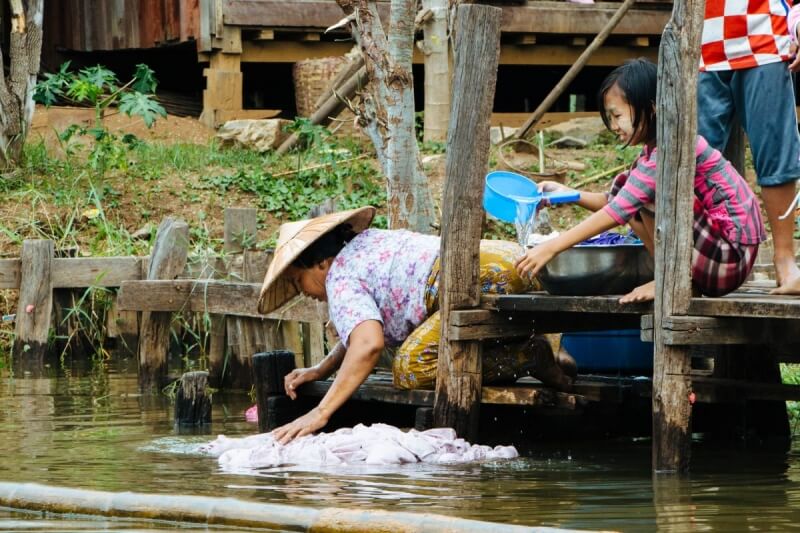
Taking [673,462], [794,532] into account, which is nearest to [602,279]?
[673,462]

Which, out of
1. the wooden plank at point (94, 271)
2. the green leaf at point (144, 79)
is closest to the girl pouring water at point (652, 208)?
the wooden plank at point (94, 271)

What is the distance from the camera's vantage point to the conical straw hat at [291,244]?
683 centimetres

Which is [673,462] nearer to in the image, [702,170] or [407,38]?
[702,170]

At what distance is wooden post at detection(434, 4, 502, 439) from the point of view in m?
6.74

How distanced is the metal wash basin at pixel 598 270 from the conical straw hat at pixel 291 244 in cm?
105

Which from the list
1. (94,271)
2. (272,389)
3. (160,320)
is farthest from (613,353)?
(94,271)

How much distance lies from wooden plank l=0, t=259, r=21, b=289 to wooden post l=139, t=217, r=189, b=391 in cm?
134

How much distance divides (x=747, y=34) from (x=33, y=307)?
20.5 ft

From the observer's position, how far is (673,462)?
20.7ft

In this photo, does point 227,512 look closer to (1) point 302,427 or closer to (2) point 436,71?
(1) point 302,427

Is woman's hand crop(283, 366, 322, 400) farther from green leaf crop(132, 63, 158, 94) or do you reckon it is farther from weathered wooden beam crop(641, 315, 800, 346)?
green leaf crop(132, 63, 158, 94)

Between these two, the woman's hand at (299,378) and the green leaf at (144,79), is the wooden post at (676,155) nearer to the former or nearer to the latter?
the woman's hand at (299,378)

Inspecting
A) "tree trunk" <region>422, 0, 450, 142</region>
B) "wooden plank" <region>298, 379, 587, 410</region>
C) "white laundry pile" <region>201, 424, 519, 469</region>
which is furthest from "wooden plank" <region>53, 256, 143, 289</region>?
"white laundry pile" <region>201, 424, 519, 469</region>

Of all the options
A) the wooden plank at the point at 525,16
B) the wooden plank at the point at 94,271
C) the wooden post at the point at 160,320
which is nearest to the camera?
the wooden post at the point at 160,320
